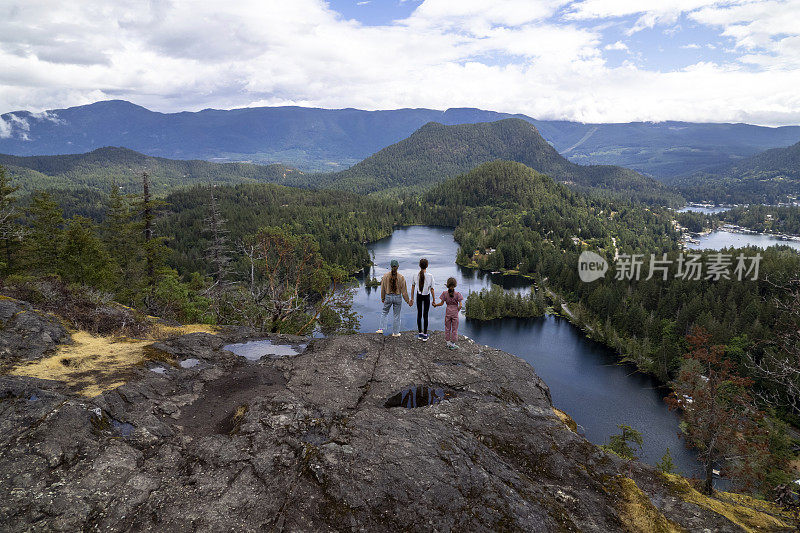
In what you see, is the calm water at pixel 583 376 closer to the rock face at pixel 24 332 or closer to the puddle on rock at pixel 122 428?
the puddle on rock at pixel 122 428

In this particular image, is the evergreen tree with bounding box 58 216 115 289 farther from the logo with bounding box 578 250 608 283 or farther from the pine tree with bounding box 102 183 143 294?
the logo with bounding box 578 250 608 283

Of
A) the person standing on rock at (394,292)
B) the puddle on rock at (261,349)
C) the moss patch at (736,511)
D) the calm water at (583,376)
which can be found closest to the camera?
the moss patch at (736,511)

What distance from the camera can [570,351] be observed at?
73.8 meters

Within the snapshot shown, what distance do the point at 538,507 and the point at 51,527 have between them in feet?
26.3

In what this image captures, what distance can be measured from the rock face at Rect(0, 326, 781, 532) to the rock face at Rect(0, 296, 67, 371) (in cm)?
319

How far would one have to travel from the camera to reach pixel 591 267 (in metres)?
110

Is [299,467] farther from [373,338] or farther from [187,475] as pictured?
[373,338]

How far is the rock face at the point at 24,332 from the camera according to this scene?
11305 mm

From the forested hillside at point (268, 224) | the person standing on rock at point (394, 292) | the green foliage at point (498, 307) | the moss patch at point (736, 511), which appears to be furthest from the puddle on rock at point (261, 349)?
the forested hillside at point (268, 224)

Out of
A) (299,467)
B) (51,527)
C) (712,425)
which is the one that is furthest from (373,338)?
(712,425)

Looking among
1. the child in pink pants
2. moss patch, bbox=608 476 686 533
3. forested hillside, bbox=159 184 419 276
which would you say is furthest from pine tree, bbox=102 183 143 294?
forested hillside, bbox=159 184 419 276

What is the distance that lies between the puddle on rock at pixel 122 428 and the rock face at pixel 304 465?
0.04 meters

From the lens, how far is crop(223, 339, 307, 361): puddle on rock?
1346cm

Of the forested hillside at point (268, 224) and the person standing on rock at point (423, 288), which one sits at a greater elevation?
the person standing on rock at point (423, 288)
